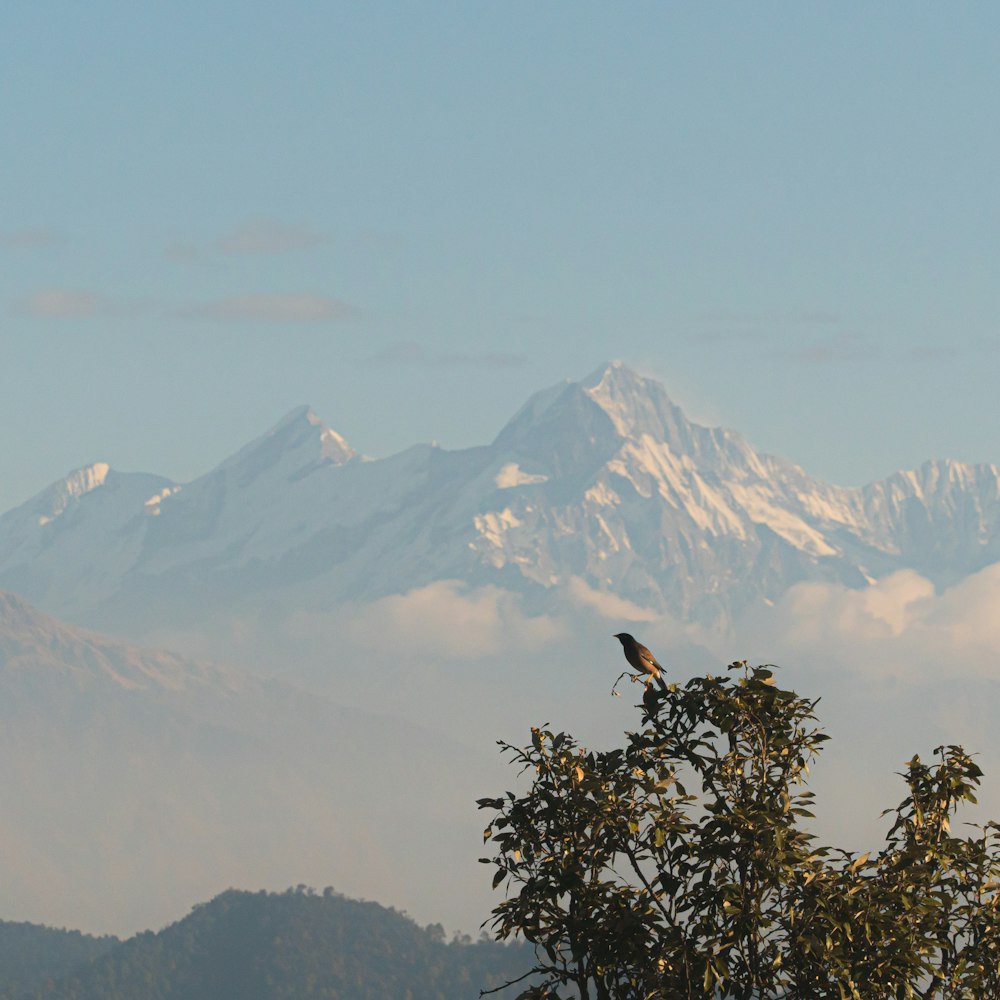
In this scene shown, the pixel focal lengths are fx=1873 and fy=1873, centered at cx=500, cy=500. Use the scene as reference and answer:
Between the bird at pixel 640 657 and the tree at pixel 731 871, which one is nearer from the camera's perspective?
the tree at pixel 731 871

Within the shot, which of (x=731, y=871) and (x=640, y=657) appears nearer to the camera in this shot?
(x=731, y=871)

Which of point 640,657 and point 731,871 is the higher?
point 640,657

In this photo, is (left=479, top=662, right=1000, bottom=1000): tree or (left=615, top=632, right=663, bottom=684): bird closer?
(left=479, top=662, right=1000, bottom=1000): tree

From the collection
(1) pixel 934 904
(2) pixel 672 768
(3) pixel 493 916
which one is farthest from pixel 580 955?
(1) pixel 934 904

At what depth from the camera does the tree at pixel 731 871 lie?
91.1 ft

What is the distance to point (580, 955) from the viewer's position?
93.9 feet

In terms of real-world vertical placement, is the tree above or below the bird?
below

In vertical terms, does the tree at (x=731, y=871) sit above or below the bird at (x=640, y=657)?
below

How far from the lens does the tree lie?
27781 millimetres

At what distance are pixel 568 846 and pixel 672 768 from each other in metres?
2.11

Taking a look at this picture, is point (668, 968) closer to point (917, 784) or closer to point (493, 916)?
point (493, 916)

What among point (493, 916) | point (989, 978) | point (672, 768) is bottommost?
point (989, 978)

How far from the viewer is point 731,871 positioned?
28500mm

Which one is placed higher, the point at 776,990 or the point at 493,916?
the point at 493,916
